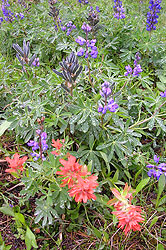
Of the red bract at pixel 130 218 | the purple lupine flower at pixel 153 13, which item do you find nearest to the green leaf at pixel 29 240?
the red bract at pixel 130 218

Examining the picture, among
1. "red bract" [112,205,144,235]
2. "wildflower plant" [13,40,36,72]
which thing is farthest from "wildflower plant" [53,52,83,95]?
"red bract" [112,205,144,235]

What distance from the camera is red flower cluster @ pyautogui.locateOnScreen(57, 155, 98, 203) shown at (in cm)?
130

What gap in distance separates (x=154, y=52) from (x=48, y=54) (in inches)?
58.0

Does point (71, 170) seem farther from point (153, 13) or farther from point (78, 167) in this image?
point (153, 13)

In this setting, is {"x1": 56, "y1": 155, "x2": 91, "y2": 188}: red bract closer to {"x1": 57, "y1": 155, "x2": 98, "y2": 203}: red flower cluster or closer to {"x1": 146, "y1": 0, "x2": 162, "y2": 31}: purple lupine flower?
{"x1": 57, "y1": 155, "x2": 98, "y2": 203}: red flower cluster

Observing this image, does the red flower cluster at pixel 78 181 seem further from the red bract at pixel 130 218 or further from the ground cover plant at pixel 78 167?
the red bract at pixel 130 218

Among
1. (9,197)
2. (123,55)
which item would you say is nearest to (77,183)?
(9,197)

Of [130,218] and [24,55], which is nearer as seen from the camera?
[130,218]

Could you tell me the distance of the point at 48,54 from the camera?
3.25 m

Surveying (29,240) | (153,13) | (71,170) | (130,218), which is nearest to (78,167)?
(71,170)

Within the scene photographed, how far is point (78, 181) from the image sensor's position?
1311 millimetres

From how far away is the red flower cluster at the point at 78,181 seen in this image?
4.25ft

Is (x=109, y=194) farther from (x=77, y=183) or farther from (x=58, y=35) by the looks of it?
(x=58, y=35)

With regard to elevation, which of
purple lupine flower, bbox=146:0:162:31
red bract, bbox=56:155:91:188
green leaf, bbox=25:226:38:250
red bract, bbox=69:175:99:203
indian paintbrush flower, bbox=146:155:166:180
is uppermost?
purple lupine flower, bbox=146:0:162:31
